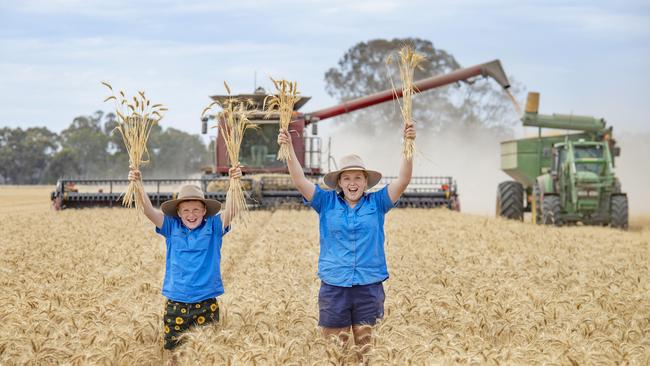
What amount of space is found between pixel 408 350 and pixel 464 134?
60.1 m

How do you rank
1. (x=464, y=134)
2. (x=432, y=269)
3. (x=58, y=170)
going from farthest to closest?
(x=58, y=170)
(x=464, y=134)
(x=432, y=269)

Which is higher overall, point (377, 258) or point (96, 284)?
point (377, 258)

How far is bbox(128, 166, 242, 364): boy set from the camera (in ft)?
19.4

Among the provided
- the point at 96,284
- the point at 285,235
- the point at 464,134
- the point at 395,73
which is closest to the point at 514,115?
the point at 464,134

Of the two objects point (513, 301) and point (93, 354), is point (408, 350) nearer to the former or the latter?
point (93, 354)

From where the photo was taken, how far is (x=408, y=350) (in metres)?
4.73

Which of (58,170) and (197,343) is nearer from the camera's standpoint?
(197,343)

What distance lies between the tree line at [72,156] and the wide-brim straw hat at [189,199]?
3079 inches

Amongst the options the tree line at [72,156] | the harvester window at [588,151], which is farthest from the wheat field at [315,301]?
the tree line at [72,156]

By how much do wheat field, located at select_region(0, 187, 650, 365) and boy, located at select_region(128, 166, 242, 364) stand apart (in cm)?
19

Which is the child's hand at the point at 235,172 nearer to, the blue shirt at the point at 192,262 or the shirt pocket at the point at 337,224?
the blue shirt at the point at 192,262

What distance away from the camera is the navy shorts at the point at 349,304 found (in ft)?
18.7

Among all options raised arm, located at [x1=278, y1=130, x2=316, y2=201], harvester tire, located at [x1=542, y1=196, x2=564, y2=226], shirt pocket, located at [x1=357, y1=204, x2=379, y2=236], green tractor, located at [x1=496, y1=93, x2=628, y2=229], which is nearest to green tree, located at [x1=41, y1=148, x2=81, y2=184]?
green tractor, located at [x1=496, y1=93, x2=628, y2=229]

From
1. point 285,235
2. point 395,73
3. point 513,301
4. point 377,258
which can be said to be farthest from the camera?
point 395,73
